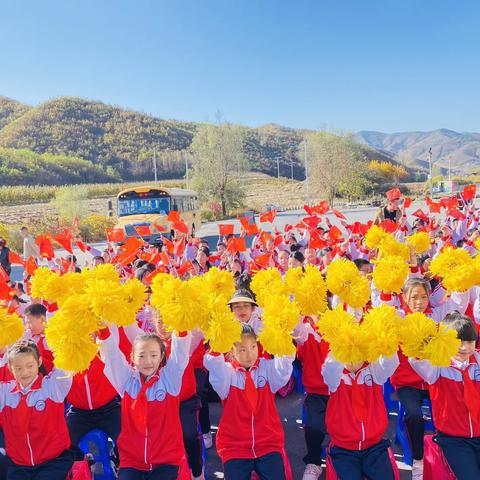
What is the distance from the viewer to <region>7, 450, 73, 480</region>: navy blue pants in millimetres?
3023

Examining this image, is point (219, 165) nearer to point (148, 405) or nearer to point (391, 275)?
point (391, 275)

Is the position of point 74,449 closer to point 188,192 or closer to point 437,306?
point 437,306

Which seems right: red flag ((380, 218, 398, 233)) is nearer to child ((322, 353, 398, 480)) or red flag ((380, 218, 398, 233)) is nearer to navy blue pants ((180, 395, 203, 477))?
child ((322, 353, 398, 480))

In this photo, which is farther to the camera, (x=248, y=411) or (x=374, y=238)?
(x=374, y=238)

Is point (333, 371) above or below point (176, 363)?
below

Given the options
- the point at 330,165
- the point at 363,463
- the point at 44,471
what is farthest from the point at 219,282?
the point at 330,165

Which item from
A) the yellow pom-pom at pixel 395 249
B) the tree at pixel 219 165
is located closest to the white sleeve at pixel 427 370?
the yellow pom-pom at pixel 395 249

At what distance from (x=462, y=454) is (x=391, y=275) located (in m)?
1.35

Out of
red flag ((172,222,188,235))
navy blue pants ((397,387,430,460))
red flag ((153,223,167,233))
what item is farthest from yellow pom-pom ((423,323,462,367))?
red flag ((153,223,167,233))

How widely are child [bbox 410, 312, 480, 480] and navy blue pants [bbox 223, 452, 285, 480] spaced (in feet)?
3.73

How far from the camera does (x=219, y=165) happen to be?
42219 millimetres

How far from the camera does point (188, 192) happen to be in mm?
22422

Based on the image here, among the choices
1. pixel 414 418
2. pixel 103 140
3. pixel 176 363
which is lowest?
pixel 414 418

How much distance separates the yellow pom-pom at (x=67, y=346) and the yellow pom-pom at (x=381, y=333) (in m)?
1.72
